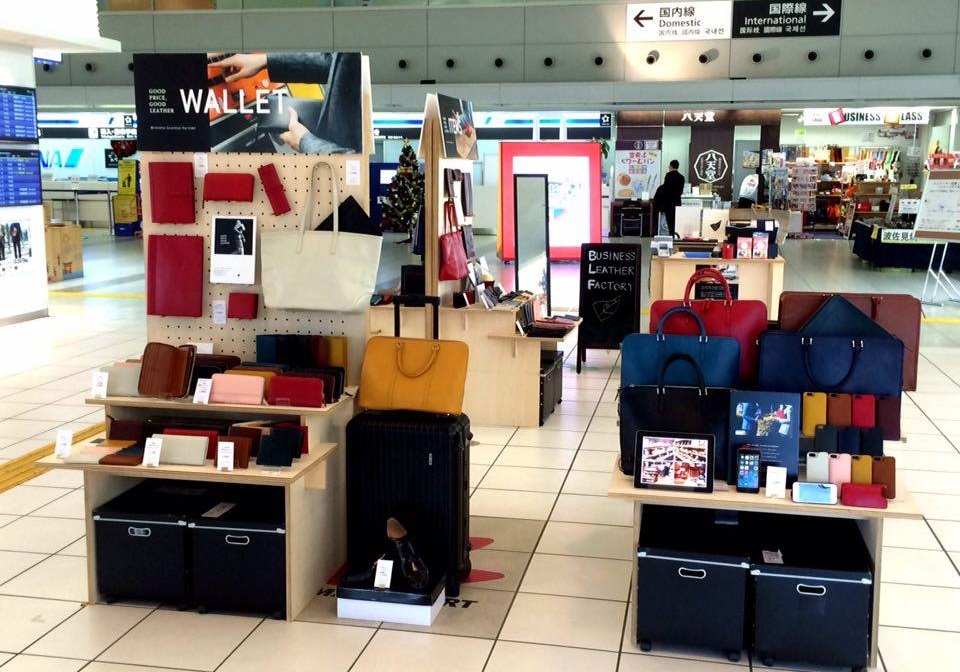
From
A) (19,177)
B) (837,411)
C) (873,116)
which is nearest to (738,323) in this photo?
(837,411)

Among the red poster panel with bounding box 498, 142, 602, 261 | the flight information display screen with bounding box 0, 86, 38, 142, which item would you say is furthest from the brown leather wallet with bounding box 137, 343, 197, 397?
the red poster panel with bounding box 498, 142, 602, 261

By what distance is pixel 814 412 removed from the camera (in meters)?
3.86

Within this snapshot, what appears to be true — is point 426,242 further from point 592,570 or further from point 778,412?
point 778,412

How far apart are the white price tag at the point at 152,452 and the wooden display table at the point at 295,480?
0.02 metres

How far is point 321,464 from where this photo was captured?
159 inches

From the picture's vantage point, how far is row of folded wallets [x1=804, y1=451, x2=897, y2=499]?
355 cm

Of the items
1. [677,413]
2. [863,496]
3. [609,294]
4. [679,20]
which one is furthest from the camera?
[679,20]

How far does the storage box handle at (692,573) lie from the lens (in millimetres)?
3594

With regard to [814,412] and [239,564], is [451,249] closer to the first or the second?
[239,564]

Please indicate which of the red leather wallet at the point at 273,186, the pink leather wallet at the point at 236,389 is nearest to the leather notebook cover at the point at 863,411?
the pink leather wallet at the point at 236,389

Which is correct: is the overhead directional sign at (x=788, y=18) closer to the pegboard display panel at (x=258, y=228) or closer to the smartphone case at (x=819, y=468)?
the pegboard display panel at (x=258, y=228)

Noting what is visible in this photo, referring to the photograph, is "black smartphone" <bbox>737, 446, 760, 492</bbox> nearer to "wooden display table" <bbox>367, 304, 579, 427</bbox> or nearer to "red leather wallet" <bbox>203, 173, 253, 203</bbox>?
"red leather wallet" <bbox>203, 173, 253, 203</bbox>

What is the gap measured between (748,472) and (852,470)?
14.1 inches

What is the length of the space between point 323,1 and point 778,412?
13.4 m
